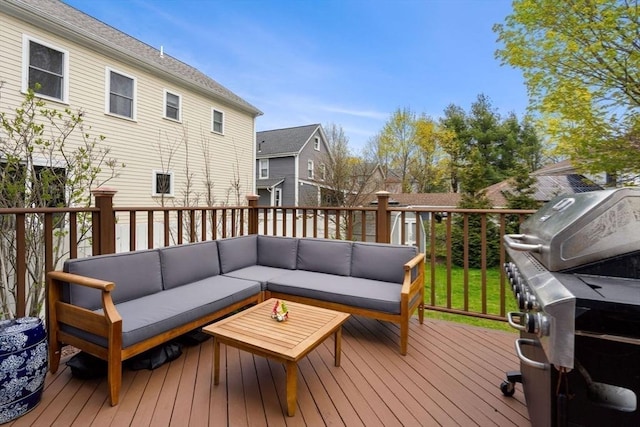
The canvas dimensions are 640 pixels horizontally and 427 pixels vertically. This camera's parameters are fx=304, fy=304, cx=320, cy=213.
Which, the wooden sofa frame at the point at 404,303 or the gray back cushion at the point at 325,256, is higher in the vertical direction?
the gray back cushion at the point at 325,256

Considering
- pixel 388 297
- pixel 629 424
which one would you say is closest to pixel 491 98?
pixel 388 297

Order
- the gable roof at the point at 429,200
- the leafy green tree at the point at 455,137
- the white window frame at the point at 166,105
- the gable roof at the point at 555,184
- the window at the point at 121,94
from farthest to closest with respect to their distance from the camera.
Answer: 1. the leafy green tree at the point at 455,137
2. the gable roof at the point at 429,200
3. the gable roof at the point at 555,184
4. the white window frame at the point at 166,105
5. the window at the point at 121,94

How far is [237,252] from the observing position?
364 centimetres

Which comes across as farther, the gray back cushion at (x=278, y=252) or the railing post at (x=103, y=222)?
the gray back cushion at (x=278, y=252)

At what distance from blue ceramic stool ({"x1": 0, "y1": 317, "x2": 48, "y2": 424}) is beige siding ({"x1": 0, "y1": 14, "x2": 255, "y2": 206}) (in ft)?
19.4

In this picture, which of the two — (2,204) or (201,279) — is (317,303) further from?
(2,204)

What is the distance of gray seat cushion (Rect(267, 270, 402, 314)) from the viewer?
264cm

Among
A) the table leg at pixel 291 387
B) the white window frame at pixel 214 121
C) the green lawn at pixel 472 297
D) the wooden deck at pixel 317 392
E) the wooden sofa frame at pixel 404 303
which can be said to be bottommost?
the green lawn at pixel 472 297

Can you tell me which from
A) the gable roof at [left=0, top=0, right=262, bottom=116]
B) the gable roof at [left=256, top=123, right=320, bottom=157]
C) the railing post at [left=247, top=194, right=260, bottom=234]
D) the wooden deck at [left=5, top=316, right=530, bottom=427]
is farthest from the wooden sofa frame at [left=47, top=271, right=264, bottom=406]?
the gable roof at [left=256, top=123, right=320, bottom=157]

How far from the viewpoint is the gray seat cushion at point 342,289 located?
104 inches

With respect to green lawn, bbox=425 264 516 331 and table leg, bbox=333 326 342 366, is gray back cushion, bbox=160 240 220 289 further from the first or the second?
green lawn, bbox=425 264 516 331

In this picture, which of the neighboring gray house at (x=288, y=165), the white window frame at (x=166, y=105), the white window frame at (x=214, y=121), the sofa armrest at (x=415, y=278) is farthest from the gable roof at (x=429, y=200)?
the sofa armrest at (x=415, y=278)

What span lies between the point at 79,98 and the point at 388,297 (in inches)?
295

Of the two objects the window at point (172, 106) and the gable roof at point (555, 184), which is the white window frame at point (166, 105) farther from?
the gable roof at point (555, 184)
